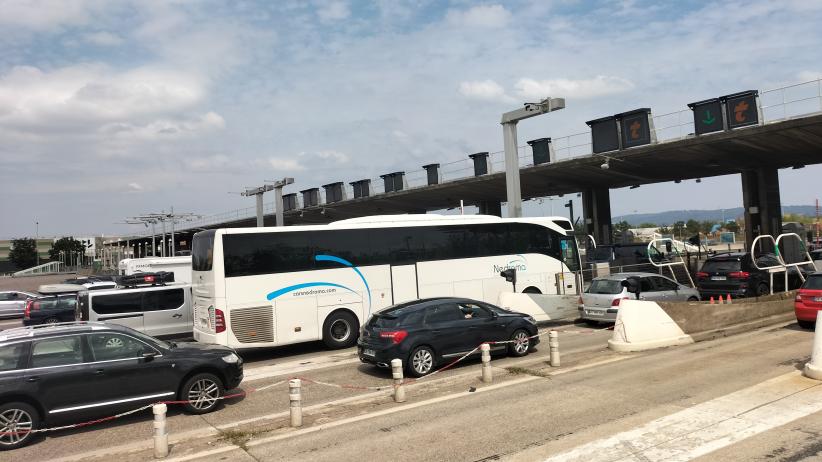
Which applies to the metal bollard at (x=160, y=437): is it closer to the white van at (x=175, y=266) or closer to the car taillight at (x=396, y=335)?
the car taillight at (x=396, y=335)

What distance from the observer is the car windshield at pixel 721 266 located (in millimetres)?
19953

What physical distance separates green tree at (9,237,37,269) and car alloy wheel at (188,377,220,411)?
124284mm

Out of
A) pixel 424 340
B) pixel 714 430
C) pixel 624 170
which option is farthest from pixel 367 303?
Result: pixel 624 170

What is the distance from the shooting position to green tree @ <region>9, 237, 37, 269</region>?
4395 inches

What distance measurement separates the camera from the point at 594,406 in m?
8.56

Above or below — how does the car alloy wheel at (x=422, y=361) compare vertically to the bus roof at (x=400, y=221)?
below

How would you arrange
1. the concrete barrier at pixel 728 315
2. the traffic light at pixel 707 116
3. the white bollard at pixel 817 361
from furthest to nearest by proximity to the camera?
the traffic light at pixel 707 116 < the concrete barrier at pixel 728 315 < the white bollard at pixel 817 361

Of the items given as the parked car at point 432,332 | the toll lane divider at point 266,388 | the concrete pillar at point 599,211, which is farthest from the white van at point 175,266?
the concrete pillar at point 599,211

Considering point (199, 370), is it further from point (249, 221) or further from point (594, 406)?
point (249, 221)

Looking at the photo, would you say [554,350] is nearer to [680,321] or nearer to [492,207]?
[680,321]

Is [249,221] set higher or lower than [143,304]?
higher

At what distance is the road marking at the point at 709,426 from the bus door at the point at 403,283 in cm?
950

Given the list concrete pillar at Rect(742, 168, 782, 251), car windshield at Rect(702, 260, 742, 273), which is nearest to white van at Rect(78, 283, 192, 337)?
car windshield at Rect(702, 260, 742, 273)

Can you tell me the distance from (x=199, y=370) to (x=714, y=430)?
7.34 metres
